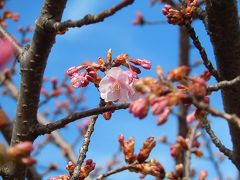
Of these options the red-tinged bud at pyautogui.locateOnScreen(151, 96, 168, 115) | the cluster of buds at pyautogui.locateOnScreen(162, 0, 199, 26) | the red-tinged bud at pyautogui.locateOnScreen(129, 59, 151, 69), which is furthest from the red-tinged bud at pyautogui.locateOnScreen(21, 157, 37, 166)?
the cluster of buds at pyautogui.locateOnScreen(162, 0, 199, 26)

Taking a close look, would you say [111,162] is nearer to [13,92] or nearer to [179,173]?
[13,92]

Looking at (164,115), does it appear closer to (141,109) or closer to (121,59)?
(141,109)

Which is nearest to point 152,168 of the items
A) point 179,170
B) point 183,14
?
point 179,170

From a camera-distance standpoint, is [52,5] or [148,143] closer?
[52,5]

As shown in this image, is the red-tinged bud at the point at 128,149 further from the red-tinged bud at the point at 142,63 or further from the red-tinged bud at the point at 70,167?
the red-tinged bud at the point at 142,63

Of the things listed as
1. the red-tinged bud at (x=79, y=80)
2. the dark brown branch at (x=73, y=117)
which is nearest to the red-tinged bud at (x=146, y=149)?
the dark brown branch at (x=73, y=117)

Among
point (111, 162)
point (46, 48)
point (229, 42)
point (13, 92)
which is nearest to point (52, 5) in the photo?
point (46, 48)
